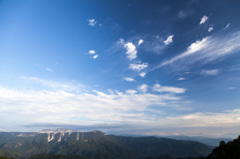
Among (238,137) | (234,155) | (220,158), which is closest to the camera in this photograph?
(234,155)

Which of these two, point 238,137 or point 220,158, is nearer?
point 220,158

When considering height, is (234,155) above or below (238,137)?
below

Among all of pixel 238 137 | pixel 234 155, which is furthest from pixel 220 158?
pixel 238 137

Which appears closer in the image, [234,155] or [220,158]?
[234,155]

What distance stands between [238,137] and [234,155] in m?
13.9

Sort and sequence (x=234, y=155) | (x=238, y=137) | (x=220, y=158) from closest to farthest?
(x=234, y=155), (x=220, y=158), (x=238, y=137)

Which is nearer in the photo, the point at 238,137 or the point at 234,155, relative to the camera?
the point at 234,155

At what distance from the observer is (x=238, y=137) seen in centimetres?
5212

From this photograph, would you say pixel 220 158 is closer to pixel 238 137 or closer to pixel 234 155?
pixel 234 155

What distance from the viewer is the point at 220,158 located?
46.0 m

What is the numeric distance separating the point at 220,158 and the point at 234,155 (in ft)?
17.5

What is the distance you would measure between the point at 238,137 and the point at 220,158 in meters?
12.7

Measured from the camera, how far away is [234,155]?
1644 inches
